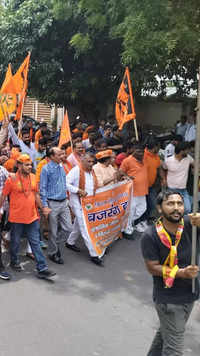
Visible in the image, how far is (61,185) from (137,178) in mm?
1889

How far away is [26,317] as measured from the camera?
16.3 ft

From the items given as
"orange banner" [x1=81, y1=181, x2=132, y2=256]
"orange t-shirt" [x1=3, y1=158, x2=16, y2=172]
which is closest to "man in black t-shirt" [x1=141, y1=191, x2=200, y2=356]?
"orange banner" [x1=81, y1=181, x2=132, y2=256]

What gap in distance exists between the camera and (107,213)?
732cm

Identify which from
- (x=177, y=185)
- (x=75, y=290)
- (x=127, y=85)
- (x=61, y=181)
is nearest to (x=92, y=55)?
(x=127, y=85)

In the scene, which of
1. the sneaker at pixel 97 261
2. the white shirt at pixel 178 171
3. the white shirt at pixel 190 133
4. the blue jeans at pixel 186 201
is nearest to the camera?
the sneaker at pixel 97 261

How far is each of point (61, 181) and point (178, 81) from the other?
1134cm

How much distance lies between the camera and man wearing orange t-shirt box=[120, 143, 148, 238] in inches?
320

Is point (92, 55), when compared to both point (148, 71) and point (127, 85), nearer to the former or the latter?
point (148, 71)

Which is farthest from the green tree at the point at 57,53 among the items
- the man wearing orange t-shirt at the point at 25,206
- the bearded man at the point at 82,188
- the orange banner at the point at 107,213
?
the man wearing orange t-shirt at the point at 25,206

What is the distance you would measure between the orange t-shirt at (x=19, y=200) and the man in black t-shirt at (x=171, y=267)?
2.73m

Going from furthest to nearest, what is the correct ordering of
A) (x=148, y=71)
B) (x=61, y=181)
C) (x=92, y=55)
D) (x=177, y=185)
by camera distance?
(x=92, y=55) < (x=148, y=71) < (x=177, y=185) < (x=61, y=181)

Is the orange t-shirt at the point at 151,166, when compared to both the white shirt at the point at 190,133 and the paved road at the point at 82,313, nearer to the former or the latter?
the paved road at the point at 82,313

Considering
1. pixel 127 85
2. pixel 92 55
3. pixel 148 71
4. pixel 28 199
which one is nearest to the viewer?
pixel 28 199

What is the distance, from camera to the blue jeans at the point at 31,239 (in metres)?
6.05
